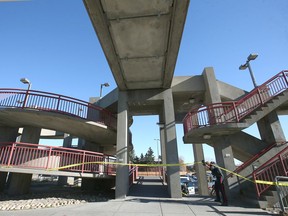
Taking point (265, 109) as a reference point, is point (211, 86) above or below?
above

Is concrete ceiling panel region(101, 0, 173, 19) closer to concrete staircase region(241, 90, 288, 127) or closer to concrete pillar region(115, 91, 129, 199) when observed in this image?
concrete pillar region(115, 91, 129, 199)

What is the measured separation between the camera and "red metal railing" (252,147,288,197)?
6793 mm

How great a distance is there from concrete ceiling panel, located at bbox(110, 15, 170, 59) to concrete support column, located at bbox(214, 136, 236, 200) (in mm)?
6009

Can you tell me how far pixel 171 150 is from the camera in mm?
9891

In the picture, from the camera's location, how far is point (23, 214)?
5.72 meters

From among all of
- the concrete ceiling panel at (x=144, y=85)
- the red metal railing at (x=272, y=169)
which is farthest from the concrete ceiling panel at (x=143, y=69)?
the red metal railing at (x=272, y=169)

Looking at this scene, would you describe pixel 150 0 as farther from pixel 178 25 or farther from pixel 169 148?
pixel 169 148

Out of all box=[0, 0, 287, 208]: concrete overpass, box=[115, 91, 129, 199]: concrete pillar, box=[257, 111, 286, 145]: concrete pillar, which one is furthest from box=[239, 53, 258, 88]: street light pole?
box=[115, 91, 129, 199]: concrete pillar

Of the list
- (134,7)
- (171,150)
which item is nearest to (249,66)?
(171,150)

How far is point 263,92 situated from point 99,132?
11145 mm

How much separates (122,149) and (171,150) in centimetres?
304

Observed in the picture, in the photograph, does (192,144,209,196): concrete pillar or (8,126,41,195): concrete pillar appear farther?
(192,144,209,196): concrete pillar

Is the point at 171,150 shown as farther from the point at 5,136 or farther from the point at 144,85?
the point at 5,136

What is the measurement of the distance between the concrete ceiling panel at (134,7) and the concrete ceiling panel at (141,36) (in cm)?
28
